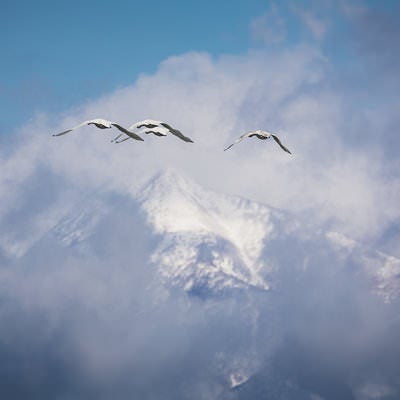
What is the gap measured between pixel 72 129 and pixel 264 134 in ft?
71.0

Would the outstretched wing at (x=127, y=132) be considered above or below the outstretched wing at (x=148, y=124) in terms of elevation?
below

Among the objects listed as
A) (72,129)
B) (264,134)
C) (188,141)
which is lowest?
(72,129)

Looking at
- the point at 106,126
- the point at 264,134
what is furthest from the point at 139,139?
the point at 264,134

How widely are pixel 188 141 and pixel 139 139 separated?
5309mm

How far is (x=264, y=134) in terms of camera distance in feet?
243

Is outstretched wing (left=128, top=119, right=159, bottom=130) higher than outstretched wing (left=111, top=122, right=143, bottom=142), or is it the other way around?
outstretched wing (left=128, top=119, right=159, bottom=130)

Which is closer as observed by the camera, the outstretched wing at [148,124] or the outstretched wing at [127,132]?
the outstretched wing at [127,132]

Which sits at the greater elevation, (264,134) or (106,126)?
(264,134)

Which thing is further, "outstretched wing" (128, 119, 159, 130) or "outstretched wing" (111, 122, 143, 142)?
"outstretched wing" (128, 119, 159, 130)

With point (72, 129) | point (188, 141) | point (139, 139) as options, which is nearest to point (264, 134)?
point (188, 141)

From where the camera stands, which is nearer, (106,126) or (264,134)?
(106,126)

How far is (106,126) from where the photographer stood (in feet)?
216

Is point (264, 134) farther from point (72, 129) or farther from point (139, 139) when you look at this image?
point (72, 129)

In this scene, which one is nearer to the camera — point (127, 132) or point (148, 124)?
point (127, 132)
